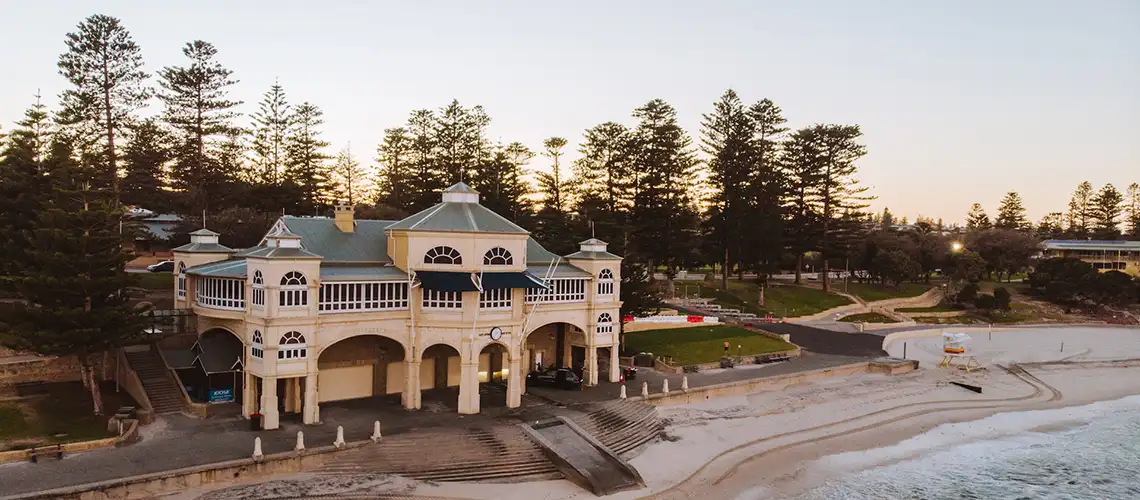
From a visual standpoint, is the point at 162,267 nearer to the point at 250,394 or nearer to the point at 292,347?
the point at 250,394

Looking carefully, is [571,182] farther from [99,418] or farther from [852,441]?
[99,418]

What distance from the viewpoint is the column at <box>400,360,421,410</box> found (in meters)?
25.3

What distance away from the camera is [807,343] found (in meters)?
42.8

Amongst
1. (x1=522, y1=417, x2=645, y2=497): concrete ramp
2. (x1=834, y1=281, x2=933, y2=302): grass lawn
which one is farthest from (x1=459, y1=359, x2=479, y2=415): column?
(x1=834, y1=281, x2=933, y2=302): grass lawn

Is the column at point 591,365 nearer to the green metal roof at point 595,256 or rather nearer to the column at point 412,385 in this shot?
the green metal roof at point 595,256

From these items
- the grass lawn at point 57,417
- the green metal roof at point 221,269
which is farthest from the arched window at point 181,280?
the grass lawn at point 57,417

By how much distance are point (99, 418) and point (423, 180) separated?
114 ft

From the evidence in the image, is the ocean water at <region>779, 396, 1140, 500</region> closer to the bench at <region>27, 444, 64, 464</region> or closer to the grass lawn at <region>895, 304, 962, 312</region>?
the bench at <region>27, 444, 64, 464</region>

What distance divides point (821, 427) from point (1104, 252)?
75275mm

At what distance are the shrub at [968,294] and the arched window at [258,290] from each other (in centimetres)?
6104

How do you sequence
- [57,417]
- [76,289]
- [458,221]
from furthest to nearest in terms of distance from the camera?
[458,221]
[76,289]
[57,417]

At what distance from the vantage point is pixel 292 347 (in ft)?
74.8

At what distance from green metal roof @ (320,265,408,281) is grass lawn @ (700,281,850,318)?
31.7 m

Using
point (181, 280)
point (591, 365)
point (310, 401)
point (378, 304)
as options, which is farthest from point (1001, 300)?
point (181, 280)
